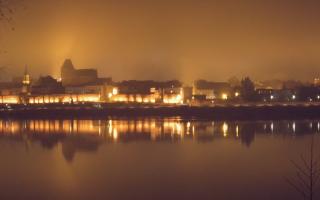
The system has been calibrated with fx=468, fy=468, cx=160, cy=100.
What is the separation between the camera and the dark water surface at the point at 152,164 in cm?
1149

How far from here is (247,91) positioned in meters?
57.0

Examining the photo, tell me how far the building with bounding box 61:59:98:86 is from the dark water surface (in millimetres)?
51587

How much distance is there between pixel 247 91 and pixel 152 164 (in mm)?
42997

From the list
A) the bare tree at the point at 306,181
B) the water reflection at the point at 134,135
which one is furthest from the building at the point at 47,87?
the bare tree at the point at 306,181

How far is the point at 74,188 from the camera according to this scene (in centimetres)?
1198

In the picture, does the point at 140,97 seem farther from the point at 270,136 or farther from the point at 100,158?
the point at 100,158

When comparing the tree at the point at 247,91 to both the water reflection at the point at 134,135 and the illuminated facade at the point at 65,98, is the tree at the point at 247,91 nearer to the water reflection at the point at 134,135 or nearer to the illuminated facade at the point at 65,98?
the illuminated facade at the point at 65,98

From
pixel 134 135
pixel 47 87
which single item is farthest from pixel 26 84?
pixel 134 135

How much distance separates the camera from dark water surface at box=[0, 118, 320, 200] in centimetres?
1149

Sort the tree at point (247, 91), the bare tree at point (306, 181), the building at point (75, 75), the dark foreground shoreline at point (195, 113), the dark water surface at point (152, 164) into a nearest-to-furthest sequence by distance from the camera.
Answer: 1. the bare tree at point (306, 181)
2. the dark water surface at point (152, 164)
3. the dark foreground shoreline at point (195, 113)
4. the tree at point (247, 91)
5. the building at point (75, 75)

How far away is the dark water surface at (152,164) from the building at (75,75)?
51.6 meters

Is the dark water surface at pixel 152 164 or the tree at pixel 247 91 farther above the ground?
the tree at pixel 247 91

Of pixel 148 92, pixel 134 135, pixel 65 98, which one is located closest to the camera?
pixel 134 135

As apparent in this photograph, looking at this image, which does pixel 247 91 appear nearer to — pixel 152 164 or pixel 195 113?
pixel 195 113
